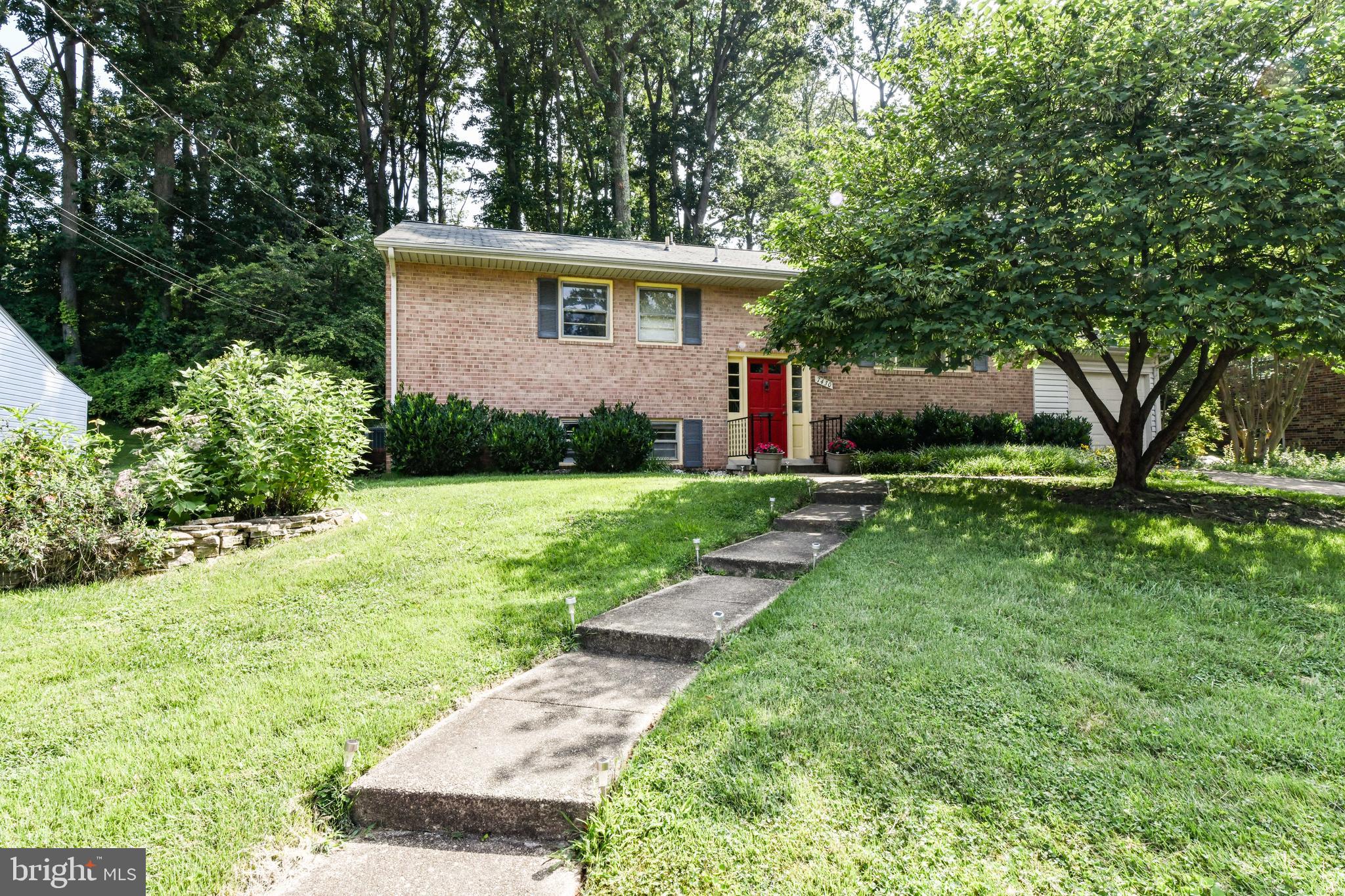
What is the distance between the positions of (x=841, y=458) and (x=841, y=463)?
111mm

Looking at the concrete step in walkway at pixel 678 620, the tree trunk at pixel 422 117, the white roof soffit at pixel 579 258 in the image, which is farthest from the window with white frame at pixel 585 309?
the tree trunk at pixel 422 117

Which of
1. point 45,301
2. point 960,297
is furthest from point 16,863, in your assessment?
point 45,301

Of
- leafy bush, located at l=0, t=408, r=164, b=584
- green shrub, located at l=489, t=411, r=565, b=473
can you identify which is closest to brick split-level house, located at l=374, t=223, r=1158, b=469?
green shrub, located at l=489, t=411, r=565, b=473

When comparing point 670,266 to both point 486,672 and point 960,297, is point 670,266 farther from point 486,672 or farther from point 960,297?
point 486,672

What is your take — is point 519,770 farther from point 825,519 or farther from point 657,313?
point 657,313

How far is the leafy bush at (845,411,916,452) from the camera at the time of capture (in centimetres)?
1281

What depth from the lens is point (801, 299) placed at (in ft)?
24.0

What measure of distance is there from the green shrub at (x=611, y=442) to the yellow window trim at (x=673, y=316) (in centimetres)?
194

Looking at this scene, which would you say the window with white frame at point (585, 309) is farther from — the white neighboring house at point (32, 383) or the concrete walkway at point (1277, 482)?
the concrete walkway at point (1277, 482)

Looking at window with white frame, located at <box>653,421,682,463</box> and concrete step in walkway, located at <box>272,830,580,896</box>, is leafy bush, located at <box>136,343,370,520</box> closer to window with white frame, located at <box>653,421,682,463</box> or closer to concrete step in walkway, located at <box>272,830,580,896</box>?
concrete step in walkway, located at <box>272,830,580,896</box>

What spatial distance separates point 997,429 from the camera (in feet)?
45.7

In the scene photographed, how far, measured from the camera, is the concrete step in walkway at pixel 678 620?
3.39m

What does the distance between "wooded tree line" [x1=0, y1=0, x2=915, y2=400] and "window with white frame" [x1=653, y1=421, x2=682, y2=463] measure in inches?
345

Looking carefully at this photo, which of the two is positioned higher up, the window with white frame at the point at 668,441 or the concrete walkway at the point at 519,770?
the window with white frame at the point at 668,441
